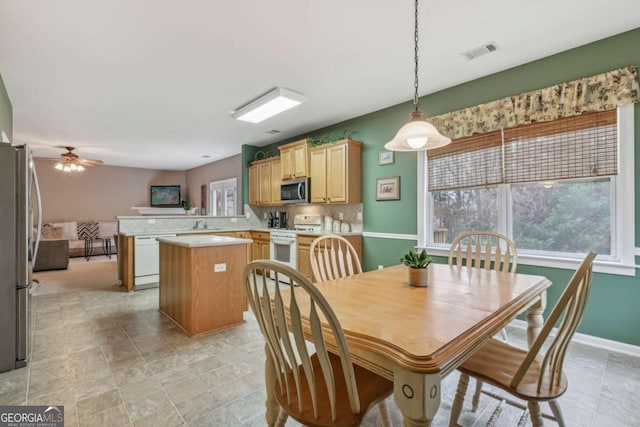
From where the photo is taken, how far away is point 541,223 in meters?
2.90

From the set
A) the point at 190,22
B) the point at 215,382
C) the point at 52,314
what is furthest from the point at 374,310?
the point at 52,314

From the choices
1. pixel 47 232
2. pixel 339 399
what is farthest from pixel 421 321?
pixel 47 232

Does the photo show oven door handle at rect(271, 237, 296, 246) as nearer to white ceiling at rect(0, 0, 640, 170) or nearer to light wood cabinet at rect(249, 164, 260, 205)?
light wood cabinet at rect(249, 164, 260, 205)

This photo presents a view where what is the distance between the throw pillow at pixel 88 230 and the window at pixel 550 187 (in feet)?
28.0

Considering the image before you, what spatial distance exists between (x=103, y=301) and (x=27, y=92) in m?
2.60

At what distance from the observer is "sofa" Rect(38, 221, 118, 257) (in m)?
7.70

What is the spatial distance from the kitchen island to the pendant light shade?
194 centimetres

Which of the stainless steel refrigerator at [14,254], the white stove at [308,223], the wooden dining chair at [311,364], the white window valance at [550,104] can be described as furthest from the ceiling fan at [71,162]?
the wooden dining chair at [311,364]

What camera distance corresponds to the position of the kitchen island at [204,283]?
2.88m

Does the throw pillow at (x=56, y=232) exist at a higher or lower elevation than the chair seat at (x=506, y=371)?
higher

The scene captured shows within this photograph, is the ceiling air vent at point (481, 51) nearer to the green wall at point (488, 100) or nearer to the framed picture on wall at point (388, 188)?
the green wall at point (488, 100)

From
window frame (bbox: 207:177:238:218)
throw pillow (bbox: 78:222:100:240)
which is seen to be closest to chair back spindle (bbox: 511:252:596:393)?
window frame (bbox: 207:177:238:218)

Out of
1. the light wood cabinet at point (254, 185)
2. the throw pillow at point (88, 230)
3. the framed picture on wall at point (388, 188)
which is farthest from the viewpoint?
the throw pillow at point (88, 230)

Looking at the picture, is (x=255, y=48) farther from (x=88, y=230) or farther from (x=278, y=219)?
(x=88, y=230)
